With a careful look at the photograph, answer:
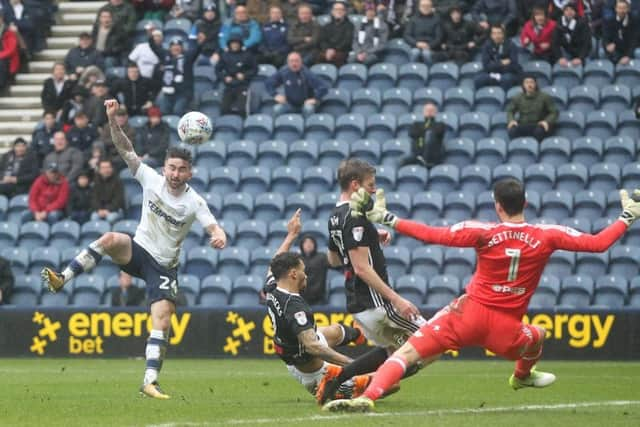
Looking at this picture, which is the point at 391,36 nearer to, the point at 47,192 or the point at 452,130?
the point at 452,130

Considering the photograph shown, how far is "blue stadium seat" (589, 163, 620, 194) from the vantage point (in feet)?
70.8

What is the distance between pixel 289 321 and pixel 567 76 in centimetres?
1403

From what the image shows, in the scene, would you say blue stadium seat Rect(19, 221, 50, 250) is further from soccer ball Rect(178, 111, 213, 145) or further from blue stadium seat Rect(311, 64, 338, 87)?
soccer ball Rect(178, 111, 213, 145)

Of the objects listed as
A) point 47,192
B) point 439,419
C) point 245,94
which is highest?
point 439,419

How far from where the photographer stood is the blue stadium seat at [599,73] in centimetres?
2341

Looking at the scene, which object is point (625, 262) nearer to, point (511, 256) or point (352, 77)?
point (352, 77)

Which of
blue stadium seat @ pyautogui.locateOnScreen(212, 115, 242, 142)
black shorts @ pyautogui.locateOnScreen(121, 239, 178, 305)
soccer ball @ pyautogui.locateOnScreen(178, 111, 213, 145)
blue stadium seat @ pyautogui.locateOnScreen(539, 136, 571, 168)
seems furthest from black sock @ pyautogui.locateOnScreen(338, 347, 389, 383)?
blue stadium seat @ pyautogui.locateOnScreen(212, 115, 242, 142)

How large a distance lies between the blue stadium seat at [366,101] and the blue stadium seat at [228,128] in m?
2.09

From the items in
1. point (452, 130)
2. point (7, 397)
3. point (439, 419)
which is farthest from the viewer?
point (452, 130)

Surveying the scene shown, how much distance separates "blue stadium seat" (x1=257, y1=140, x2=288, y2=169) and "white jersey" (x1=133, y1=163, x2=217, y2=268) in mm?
10988

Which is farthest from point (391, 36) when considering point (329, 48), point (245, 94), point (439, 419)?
point (439, 419)

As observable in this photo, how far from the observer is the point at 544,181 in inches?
861

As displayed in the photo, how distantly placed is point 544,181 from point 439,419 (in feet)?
41.6

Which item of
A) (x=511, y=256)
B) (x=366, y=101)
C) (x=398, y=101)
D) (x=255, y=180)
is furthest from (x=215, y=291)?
(x=511, y=256)
